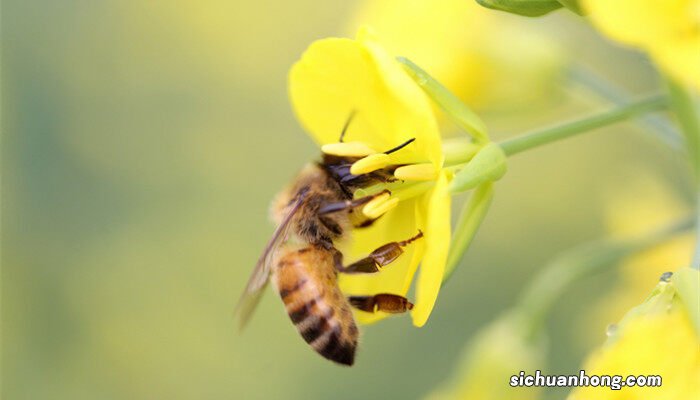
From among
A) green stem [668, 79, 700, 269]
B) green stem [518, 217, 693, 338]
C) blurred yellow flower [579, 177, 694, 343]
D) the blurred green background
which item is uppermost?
green stem [668, 79, 700, 269]

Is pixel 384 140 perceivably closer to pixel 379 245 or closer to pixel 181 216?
pixel 379 245

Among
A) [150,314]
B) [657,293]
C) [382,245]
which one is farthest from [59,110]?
[657,293]

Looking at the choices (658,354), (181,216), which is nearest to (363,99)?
(658,354)

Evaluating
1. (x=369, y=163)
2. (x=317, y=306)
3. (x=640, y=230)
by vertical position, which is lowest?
(x=640, y=230)

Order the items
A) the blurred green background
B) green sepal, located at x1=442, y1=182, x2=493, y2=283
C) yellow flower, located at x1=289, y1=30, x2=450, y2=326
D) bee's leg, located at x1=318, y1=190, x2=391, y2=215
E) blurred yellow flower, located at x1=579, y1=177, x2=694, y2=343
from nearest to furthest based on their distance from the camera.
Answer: yellow flower, located at x1=289, y1=30, x2=450, y2=326, green sepal, located at x1=442, y1=182, x2=493, y2=283, bee's leg, located at x1=318, y1=190, x2=391, y2=215, blurred yellow flower, located at x1=579, y1=177, x2=694, y2=343, the blurred green background

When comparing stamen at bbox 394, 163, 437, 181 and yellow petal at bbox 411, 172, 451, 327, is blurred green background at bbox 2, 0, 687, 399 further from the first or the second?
yellow petal at bbox 411, 172, 451, 327

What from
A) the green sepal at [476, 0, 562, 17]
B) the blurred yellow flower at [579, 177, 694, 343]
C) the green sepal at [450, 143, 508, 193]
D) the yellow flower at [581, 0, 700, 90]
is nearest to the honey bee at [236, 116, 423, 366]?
the green sepal at [450, 143, 508, 193]
